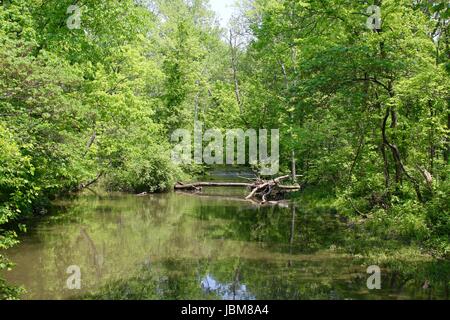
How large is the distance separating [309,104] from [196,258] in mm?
5026

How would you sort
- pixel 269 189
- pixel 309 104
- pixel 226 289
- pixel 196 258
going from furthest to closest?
pixel 269 189 < pixel 309 104 < pixel 196 258 < pixel 226 289

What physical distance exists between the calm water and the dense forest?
1.09 m

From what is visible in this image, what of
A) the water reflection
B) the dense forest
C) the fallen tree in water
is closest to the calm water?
the water reflection

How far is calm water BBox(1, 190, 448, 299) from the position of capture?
802 cm

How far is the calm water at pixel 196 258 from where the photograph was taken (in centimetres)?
802

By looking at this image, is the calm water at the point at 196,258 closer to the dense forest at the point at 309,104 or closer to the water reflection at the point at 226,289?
the water reflection at the point at 226,289

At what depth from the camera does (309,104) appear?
40.3 ft

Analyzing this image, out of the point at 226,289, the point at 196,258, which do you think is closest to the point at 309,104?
the point at 196,258

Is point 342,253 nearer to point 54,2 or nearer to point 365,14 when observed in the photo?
point 365,14

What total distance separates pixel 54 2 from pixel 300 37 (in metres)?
8.38

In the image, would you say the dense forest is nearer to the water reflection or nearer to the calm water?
the calm water

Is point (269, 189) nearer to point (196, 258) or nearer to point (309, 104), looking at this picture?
point (309, 104)

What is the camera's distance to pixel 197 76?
32688 mm

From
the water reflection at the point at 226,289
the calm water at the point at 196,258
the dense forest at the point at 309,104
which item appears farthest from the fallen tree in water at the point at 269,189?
the water reflection at the point at 226,289
